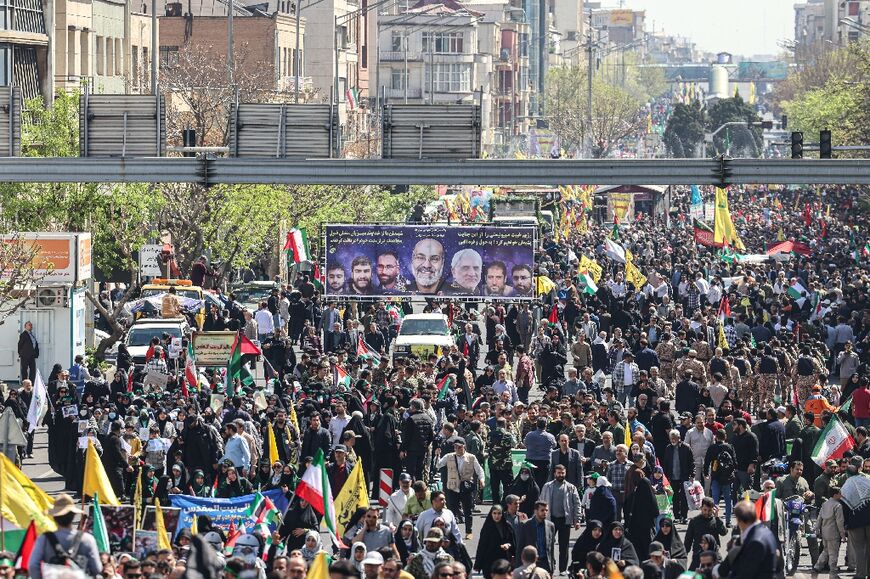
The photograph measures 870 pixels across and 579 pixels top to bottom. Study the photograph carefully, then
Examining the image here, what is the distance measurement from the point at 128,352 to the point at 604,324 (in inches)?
337

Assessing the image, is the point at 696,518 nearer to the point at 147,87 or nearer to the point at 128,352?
the point at 128,352

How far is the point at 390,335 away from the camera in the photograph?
39.5 meters

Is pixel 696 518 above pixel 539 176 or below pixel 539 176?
below

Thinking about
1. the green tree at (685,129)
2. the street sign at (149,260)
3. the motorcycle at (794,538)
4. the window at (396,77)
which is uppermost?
the window at (396,77)

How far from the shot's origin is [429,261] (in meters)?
39.8

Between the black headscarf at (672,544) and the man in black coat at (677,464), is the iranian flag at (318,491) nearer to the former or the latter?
the black headscarf at (672,544)

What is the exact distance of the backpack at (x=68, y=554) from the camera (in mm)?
13883

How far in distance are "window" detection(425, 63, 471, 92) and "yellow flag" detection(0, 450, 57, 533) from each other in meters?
121

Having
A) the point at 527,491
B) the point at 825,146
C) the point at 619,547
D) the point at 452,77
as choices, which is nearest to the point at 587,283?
the point at 825,146

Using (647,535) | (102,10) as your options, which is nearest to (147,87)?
(102,10)

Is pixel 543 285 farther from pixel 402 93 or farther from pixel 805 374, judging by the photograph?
pixel 402 93

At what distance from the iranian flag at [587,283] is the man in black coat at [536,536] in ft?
76.7

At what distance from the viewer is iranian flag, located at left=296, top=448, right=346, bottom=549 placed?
19.1 m

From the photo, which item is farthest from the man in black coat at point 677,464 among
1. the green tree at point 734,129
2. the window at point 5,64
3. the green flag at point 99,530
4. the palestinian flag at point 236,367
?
the green tree at point 734,129
